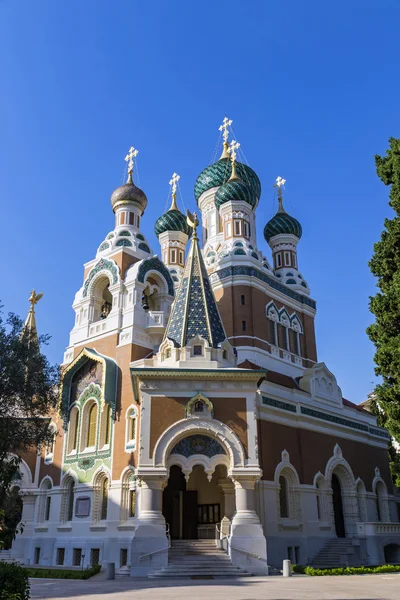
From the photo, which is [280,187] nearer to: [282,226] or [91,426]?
[282,226]

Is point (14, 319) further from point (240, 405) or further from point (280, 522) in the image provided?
point (280, 522)

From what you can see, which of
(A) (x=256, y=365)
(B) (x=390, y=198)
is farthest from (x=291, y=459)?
(B) (x=390, y=198)

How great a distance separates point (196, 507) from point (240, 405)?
13.2ft

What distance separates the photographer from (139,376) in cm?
1524

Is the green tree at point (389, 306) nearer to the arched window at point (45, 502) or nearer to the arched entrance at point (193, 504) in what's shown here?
the arched entrance at point (193, 504)

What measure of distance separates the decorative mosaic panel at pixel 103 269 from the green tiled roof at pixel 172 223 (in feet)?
20.1

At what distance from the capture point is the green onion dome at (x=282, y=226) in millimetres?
26078

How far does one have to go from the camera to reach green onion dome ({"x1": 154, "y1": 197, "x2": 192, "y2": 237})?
27.0 m

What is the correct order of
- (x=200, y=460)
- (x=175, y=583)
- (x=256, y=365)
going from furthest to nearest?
(x=256, y=365) → (x=200, y=460) → (x=175, y=583)

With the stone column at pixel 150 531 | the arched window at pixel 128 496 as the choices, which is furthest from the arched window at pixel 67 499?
the stone column at pixel 150 531

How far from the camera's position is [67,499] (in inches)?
758

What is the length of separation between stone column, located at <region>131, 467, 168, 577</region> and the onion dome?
12.4 metres

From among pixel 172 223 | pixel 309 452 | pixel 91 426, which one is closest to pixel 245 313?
pixel 309 452

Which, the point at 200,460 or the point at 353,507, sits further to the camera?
the point at 353,507
